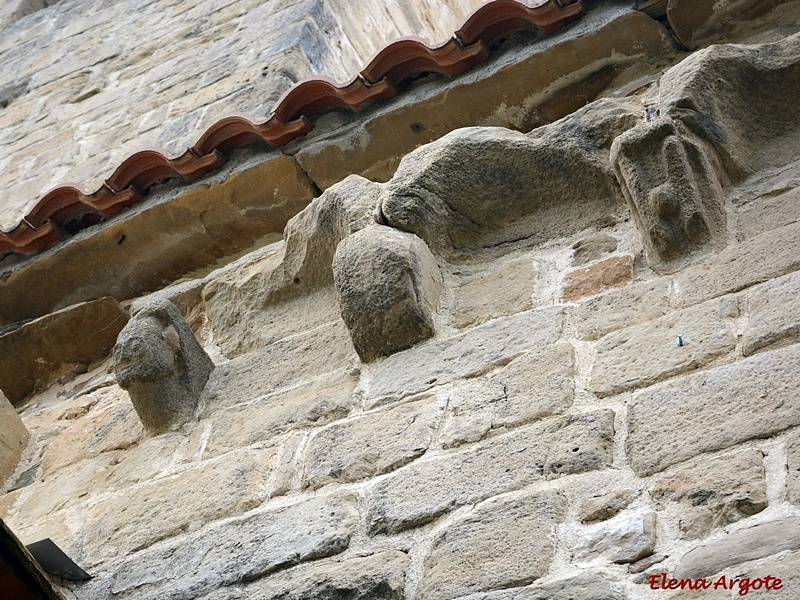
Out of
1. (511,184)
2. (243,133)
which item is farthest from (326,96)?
(511,184)

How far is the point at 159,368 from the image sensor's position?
2938mm

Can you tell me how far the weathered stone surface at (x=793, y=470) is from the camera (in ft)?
5.54

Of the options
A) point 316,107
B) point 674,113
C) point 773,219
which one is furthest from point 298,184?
point 773,219

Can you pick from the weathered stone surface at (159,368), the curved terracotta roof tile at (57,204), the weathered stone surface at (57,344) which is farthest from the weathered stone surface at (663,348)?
the curved terracotta roof tile at (57,204)

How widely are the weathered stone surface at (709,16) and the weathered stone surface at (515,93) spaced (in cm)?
5

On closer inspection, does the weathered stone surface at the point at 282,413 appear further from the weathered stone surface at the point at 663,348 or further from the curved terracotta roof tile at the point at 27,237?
the curved terracotta roof tile at the point at 27,237

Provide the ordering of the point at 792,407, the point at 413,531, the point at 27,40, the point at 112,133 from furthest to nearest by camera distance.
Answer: the point at 27,40, the point at 112,133, the point at 413,531, the point at 792,407

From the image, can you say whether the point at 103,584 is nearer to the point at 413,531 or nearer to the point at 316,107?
the point at 413,531

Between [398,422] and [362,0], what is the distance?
4459 millimetres

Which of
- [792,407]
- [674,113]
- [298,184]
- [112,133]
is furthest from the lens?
[112,133]

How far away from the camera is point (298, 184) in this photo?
375 cm

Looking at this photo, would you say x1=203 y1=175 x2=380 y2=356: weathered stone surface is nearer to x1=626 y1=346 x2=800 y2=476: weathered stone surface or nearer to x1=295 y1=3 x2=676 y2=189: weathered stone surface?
x1=295 y1=3 x2=676 y2=189: weathered stone surface

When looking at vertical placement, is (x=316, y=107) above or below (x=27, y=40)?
below

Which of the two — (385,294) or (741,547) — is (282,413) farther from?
(741,547)
